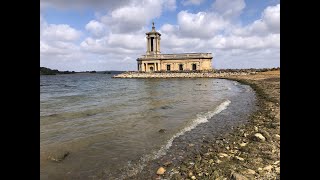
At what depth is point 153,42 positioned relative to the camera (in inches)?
3184

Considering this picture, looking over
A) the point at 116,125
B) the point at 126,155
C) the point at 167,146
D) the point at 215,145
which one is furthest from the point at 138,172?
the point at 116,125

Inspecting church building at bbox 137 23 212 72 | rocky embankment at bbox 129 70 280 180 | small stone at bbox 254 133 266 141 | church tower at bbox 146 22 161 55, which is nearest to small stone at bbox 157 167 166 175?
rocky embankment at bbox 129 70 280 180

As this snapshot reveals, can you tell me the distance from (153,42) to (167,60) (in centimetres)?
731

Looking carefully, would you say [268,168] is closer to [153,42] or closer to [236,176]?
[236,176]

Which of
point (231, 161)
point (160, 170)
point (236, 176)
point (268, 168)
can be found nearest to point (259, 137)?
point (231, 161)

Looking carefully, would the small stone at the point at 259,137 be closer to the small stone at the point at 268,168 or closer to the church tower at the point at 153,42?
the small stone at the point at 268,168

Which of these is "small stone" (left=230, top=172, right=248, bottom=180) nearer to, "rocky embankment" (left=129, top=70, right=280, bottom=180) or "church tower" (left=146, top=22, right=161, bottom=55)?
"rocky embankment" (left=129, top=70, right=280, bottom=180)

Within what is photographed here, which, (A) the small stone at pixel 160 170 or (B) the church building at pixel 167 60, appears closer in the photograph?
(A) the small stone at pixel 160 170

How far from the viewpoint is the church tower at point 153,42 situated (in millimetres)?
79562

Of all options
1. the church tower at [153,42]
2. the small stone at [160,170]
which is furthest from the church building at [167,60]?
the small stone at [160,170]
